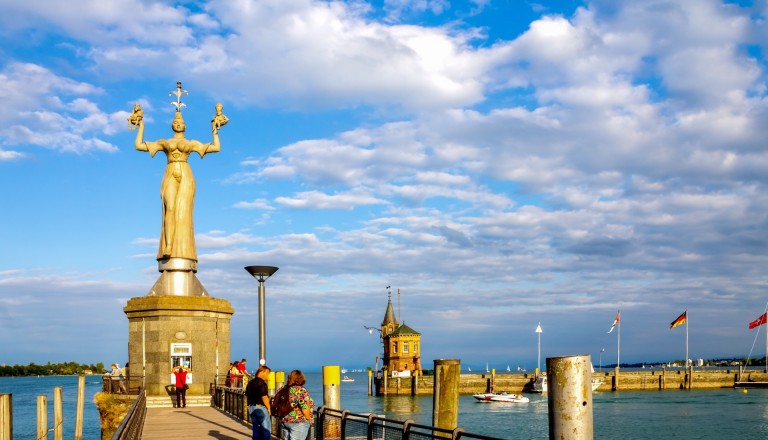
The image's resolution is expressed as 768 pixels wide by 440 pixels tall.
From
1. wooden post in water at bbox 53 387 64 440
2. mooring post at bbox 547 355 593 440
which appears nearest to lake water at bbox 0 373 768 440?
wooden post in water at bbox 53 387 64 440

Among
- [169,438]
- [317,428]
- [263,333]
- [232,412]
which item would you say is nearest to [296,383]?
[317,428]

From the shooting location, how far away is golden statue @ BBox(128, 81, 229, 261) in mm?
32656

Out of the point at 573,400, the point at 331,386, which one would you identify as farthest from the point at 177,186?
the point at 573,400

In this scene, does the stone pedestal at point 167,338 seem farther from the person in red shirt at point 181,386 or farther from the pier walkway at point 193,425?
the pier walkway at point 193,425

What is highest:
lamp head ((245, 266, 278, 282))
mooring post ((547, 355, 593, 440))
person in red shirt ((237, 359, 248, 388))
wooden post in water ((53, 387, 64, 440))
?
lamp head ((245, 266, 278, 282))

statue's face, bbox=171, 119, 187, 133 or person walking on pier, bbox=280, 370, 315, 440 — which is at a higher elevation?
statue's face, bbox=171, 119, 187, 133

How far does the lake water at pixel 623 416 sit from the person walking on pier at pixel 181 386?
3028 cm

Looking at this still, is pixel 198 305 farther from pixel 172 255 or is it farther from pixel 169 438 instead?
pixel 169 438

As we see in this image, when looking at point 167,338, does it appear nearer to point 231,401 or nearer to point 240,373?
point 240,373

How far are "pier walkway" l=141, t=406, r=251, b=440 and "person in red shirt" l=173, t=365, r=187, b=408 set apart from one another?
1.08 metres

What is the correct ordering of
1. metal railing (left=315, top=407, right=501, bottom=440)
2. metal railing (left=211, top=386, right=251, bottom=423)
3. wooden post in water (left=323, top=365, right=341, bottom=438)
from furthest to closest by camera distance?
metal railing (left=211, top=386, right=251, bottom=423) < wooden post in water (left=323, top=365, right=341, bottom=438) < metal railing (left=315, top=407, right=501, bottom=440)

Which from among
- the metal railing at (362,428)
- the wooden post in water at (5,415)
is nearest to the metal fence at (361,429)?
the metal railing at (362,428)

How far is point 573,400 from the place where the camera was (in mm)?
8273

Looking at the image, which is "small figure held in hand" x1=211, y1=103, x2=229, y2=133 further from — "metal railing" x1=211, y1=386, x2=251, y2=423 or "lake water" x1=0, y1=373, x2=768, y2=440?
"lake water" x1=0, y1=373, x2=768, y2=440
